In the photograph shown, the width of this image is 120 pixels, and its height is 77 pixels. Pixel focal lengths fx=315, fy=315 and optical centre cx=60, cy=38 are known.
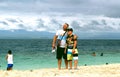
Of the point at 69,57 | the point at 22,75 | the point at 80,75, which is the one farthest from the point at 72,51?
the point at 22,75

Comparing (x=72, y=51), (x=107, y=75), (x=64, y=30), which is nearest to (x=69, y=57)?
(x=72, y=51)

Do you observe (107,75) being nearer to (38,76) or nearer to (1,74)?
(38,76)

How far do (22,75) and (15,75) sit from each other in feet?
0.92

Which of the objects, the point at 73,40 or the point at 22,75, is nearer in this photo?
the point at 22,75

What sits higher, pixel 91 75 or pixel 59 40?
pixel 59 40

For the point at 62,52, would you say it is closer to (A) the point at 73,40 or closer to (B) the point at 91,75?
(A) the point at 73,40

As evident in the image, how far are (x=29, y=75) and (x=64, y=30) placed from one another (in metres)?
2.76

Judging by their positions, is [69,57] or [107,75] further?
[69,57]

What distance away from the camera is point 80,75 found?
1276cm

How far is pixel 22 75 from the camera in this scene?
42.0 ft

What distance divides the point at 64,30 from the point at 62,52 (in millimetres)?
1005

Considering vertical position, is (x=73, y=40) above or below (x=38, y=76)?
above

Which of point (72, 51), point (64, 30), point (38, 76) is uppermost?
point (64, 30)

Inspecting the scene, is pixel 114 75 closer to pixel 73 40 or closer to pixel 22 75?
pixel 73 40
